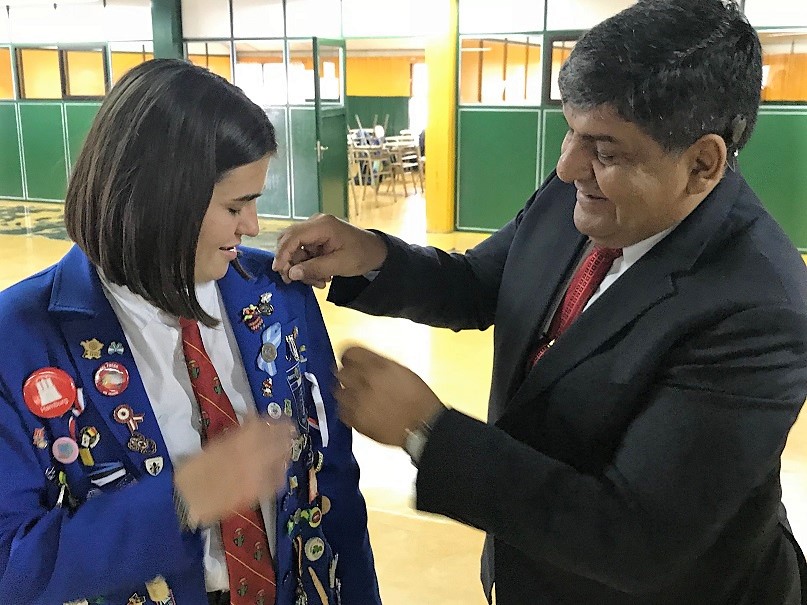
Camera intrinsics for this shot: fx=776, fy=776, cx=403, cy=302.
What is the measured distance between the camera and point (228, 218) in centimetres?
129

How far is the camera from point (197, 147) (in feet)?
3.91

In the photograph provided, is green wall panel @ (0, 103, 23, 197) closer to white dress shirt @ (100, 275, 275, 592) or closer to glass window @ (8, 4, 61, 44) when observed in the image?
glass window @ (8, 4, 61, 44)

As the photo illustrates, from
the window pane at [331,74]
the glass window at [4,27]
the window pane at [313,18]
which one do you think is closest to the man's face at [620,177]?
the window pane at [331,74]

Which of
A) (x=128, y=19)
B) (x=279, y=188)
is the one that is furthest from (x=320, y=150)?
(x=128, y=19)

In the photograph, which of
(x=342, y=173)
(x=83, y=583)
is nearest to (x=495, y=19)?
(x=342, y=173)

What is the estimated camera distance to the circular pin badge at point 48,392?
1.15 meters

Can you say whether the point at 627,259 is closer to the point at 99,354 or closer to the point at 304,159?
the point at 99,354

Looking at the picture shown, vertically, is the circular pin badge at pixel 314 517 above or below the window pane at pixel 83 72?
below

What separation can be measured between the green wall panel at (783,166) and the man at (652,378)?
7.07 m

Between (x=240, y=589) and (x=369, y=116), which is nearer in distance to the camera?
(x=240, y=589)

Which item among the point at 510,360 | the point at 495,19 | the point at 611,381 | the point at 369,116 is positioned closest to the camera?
the point at 611,381

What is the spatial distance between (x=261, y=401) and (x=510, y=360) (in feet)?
1.60

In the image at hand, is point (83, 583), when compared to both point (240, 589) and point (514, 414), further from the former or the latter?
point (514, 414)

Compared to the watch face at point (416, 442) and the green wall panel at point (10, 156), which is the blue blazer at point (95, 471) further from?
the green wall panel at point (10, 156)
